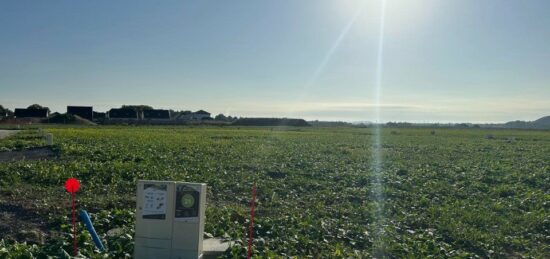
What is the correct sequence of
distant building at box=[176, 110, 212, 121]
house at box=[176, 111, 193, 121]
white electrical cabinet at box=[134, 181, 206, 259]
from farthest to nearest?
distant building at box=[176, 110, 212, 121], house at box=[176, 111, 193, 121], white electrical cabinet at box=[134, 181, 206, 259]

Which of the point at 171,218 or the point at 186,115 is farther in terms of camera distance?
the point at 186,115

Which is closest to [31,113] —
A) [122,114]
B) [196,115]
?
[122,114]

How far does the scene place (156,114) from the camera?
407ft

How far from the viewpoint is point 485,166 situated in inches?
835

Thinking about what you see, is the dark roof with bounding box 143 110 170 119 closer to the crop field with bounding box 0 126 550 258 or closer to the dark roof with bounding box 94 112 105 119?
the dark roof with bounding box 94 112 105 119

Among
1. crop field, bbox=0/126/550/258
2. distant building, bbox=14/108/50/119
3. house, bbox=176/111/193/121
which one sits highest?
house, bbox=176/111/193/121

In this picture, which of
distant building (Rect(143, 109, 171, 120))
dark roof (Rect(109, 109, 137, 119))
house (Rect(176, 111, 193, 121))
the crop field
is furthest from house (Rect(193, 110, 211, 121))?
the crop field

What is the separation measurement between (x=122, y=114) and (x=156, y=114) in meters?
10.7

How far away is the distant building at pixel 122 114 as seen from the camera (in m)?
115

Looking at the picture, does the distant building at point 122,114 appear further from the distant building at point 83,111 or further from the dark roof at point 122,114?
the distant building at point 83,111

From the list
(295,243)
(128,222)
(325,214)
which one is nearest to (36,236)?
(128,222)

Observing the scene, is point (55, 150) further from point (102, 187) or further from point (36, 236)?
point (36, 236)

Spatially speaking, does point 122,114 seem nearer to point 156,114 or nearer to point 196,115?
point 156,114

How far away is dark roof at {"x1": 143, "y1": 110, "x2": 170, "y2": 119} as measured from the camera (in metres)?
123
